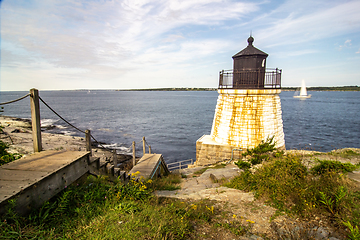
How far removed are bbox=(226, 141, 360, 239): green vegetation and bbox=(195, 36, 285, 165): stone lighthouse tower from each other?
21.3ft

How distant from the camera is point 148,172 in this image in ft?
29.4

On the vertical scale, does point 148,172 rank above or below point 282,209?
below

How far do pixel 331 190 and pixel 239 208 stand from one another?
226 centimetres

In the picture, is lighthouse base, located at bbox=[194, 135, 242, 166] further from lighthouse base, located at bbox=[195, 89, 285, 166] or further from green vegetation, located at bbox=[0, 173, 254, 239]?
green vegetation, located at bbox=[0, 173, 254, 239]

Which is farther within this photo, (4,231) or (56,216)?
(56,216)

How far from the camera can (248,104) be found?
12.6 meters

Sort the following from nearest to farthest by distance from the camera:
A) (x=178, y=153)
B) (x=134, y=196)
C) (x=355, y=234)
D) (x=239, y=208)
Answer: (x=355, y=234)
(x=134, y=196)
(x=239, y=208)
(x=178, y=153)

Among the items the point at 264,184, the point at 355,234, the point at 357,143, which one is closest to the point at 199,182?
the point at 264,184

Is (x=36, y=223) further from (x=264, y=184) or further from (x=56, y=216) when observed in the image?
(x=264, y=184)

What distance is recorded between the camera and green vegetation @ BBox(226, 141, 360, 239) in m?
4.07

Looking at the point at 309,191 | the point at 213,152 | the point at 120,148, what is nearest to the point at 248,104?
the point at 213,152

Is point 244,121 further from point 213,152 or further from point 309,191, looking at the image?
point 309,191

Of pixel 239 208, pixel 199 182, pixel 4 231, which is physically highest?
pixel 4 231

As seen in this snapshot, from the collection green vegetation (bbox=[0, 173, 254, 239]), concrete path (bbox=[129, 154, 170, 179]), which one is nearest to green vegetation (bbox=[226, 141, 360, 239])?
green vegetation (bbox=[0, 173, 254, 239])
